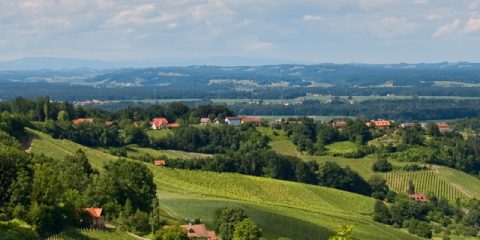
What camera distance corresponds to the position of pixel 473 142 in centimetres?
12175

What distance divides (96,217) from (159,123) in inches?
3204

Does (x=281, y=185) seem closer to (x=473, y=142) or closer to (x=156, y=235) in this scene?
(x=156, y=235)

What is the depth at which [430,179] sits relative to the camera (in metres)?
103

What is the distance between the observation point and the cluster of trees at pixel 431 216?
3031 inches

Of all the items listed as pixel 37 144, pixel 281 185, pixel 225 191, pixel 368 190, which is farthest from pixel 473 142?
pixel 37 144

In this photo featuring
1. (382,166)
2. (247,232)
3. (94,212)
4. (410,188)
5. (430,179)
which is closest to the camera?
(94,212)

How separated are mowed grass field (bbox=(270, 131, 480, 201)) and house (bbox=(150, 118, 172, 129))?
24406 millimetres

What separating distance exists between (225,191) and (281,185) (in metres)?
9.14

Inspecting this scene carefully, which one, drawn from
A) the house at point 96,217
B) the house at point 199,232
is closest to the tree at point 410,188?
the house at point 199,232

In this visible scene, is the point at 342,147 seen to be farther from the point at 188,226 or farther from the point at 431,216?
the point at 188,226

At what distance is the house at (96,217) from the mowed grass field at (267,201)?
480 inches

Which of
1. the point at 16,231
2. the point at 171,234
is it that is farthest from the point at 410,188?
the point at 16,231

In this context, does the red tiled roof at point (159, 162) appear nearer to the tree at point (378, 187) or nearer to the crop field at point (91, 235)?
the tree at point (378, 187)

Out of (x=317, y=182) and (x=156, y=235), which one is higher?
(x=156, y=235)
